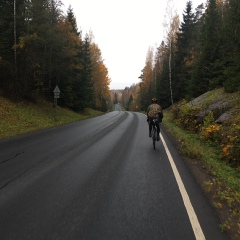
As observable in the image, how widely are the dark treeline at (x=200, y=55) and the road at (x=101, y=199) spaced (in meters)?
10.8

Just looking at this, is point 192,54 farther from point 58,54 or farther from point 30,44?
point 30,44

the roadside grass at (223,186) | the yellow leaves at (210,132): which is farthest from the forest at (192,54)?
the roadside grass at (223,186)

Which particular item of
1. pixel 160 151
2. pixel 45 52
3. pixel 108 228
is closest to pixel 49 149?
pixel 160 151

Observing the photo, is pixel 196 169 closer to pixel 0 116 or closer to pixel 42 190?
pixel 42 190

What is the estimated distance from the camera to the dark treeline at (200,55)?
66.7 feet

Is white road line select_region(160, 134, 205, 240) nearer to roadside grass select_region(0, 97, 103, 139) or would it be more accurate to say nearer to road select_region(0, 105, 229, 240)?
road select_region(0, 105, 229, 240)

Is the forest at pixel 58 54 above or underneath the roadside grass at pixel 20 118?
above

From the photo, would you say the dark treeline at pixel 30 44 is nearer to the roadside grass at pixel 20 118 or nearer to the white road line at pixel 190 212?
the roadside grass at pixel 20 118

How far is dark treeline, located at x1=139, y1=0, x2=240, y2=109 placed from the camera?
66.7 ft

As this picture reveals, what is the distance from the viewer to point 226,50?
2131 centimetres

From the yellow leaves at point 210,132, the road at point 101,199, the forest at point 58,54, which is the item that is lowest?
the road at point 101,199

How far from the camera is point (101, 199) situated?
4.69 m

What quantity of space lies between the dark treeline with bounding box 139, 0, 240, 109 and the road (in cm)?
1085

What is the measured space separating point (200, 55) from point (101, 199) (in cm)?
2470
